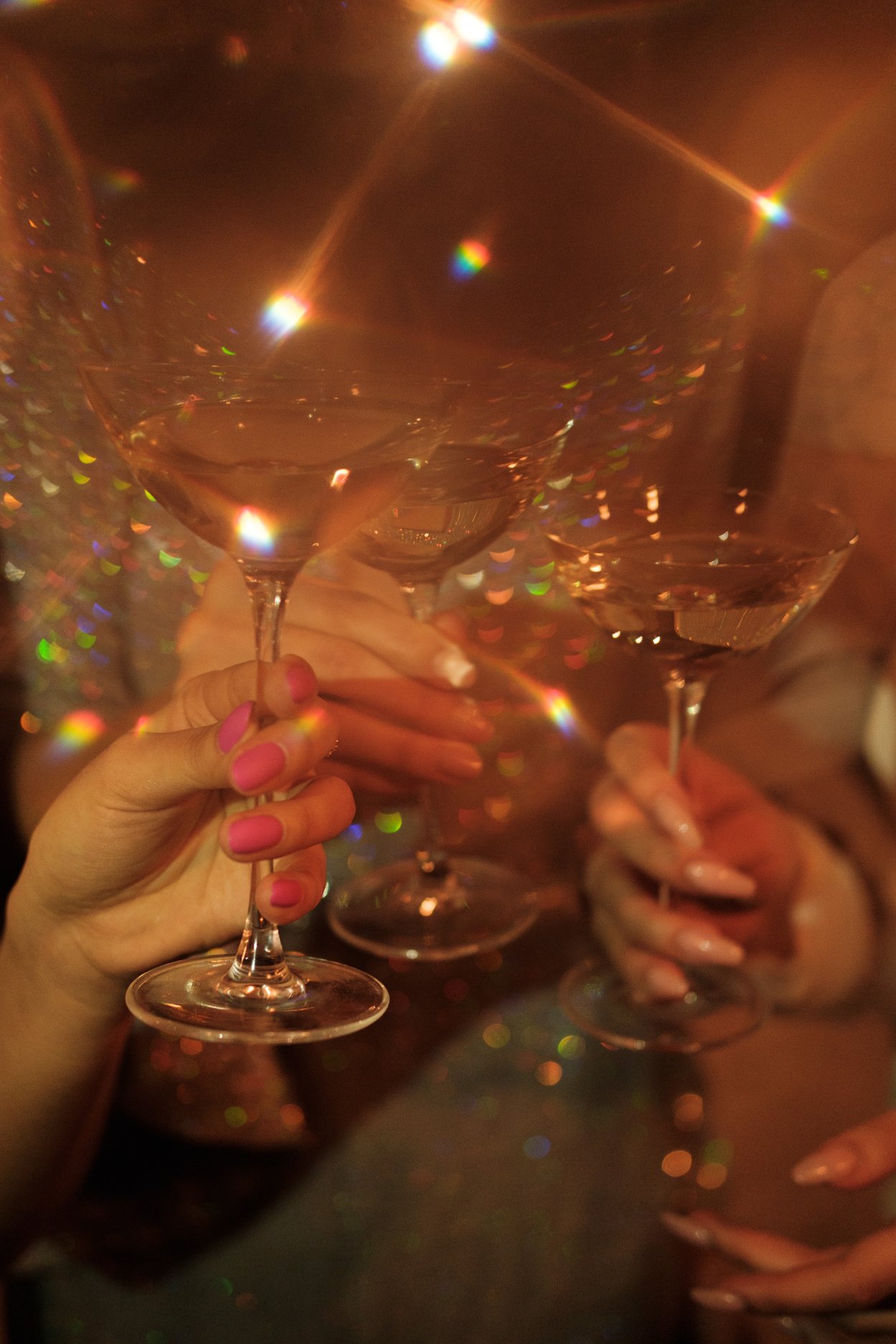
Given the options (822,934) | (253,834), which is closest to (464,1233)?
(822,934)

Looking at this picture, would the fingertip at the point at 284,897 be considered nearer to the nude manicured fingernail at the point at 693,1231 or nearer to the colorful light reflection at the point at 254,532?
the colorful light reflection at the point at 254,532

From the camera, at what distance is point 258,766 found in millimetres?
247

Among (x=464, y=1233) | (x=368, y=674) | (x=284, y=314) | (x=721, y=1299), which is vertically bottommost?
(x=464, y=1233)

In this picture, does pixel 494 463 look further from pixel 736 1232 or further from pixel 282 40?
pixel 736 1232

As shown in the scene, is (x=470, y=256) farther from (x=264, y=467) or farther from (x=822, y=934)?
(x=822, y=934)

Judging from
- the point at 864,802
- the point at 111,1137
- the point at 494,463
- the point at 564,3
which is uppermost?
the point at 564,3

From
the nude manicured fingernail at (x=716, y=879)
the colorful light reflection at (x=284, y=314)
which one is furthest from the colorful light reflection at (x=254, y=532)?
the nude manicured fingernail at (x=716, y=879)

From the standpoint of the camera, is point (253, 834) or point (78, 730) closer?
point (253, 834)

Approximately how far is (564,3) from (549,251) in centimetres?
10

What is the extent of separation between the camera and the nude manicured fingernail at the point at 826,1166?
35 cm

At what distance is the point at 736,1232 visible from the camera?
383 millimetres

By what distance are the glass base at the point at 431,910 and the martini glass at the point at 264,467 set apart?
105mm

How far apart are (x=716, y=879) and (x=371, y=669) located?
0.16 meters

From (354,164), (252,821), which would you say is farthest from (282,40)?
(252,821)
